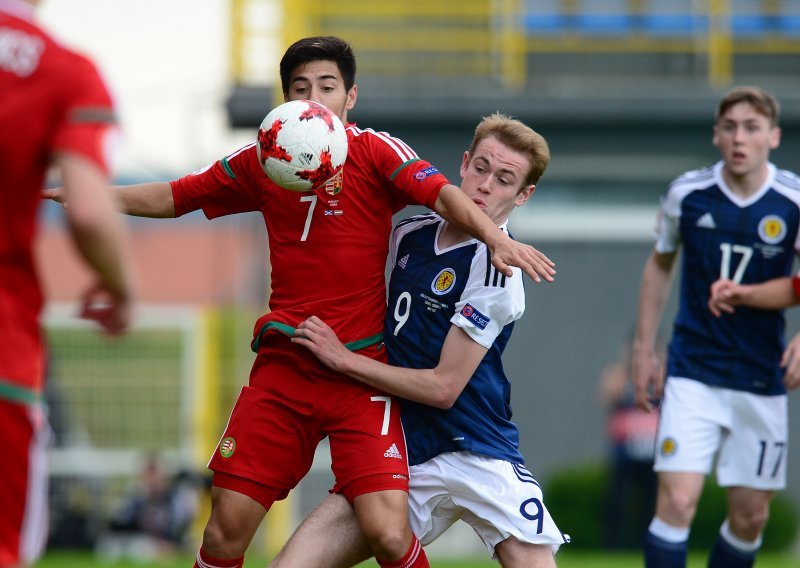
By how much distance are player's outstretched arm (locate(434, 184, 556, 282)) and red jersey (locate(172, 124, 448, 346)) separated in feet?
0.82

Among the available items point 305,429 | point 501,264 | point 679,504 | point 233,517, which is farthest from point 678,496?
point 233,517

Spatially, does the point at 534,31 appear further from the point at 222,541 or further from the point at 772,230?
the point at 222,541

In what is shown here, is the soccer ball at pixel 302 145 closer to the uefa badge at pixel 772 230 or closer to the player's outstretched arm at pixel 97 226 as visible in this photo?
the player's outstretched arm at pixel 97 226

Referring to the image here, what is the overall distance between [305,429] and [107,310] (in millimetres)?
1498

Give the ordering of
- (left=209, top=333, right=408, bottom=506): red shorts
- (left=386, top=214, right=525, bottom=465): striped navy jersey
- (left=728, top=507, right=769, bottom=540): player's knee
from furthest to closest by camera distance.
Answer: (left=728, top=507, right=769, bottom=540): player's knee
(left=386, top=214, right=525, bottom=465): striped navy jersey
(left=209, top=333, right=408, bottom=506): red shorts

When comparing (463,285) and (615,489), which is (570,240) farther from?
(463,285)

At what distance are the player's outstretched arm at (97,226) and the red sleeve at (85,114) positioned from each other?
4 centimetres

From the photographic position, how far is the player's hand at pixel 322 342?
15.7 feet

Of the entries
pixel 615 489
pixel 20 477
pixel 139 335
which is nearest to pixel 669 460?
pixel 20 477

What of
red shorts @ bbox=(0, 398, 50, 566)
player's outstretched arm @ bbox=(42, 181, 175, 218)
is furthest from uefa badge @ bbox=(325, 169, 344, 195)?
red shorts @ bbox=(0, 398, 50, 566)

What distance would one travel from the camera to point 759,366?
6.31m

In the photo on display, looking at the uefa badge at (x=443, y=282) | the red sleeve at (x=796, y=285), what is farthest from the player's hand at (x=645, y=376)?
the uefa badge at (x=443, y=282)

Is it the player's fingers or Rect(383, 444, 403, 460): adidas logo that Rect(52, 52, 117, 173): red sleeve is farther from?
Rect(383, 444, 403, 460): adidas logo

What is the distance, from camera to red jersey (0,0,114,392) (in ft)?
10.9
